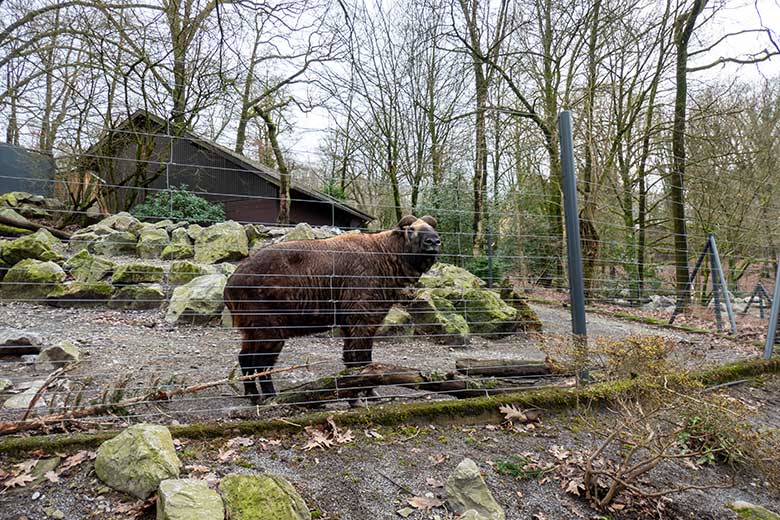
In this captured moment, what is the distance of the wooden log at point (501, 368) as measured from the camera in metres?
3.57

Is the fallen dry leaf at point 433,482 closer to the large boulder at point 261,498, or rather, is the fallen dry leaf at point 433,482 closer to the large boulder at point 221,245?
the large boulder at point 261,498

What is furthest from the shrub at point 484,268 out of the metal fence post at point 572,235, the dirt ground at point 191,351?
the metal fence post at point 572,235

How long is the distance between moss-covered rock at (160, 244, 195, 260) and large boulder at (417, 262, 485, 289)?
5.27 meters

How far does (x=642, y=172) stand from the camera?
11969 millimetres

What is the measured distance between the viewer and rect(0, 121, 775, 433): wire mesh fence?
3.24 metres

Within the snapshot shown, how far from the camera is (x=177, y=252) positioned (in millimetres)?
9516

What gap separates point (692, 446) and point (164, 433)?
334cm

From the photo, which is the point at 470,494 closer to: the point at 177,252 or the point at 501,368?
the point at 501,368

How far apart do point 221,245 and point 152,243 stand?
174cm

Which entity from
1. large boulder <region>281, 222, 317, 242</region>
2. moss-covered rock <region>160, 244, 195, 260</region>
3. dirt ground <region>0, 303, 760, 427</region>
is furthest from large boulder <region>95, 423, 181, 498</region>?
moss-covered rock <region>160, 244, 195, 260</region>

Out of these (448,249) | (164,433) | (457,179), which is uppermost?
(457,179)

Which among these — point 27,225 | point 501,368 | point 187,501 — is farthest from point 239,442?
point 27,225

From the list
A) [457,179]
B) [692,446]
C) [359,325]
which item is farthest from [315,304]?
[457,179]

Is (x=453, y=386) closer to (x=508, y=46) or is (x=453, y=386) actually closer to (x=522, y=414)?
(x=522, y=414)
